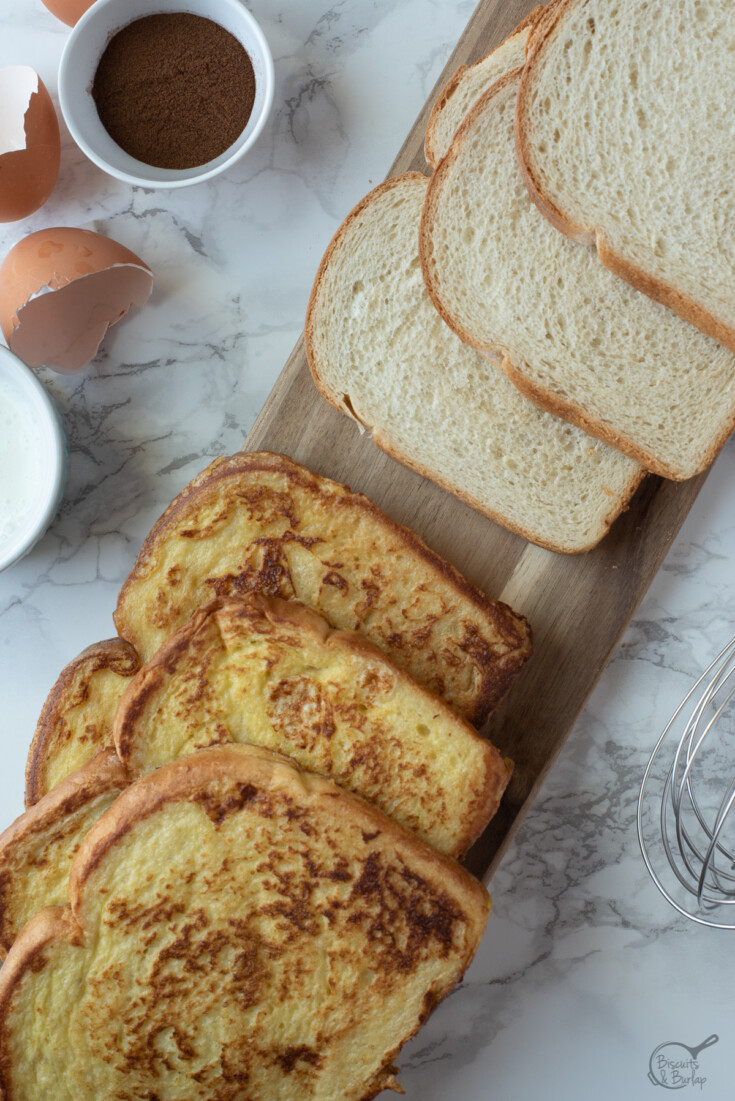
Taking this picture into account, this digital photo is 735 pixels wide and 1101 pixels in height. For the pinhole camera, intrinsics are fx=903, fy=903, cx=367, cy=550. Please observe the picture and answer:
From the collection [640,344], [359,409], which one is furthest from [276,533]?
[640,344]

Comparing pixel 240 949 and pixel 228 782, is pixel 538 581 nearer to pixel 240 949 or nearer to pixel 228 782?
pixel 228 782

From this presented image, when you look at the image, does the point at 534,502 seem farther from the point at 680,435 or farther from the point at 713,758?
the point at 713,758

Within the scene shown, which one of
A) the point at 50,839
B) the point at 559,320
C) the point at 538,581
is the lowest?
the point at 50,839

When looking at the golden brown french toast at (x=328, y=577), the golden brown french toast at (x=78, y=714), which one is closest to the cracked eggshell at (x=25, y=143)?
the golden brown french toast at (x=328, y=577)

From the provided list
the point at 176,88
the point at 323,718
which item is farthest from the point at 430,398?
the point at 176,88

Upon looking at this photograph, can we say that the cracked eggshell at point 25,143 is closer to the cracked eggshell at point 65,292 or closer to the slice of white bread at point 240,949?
the cracked eggshell at point 65,292

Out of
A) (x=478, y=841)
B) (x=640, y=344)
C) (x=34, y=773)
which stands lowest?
(x=34, y=773)
